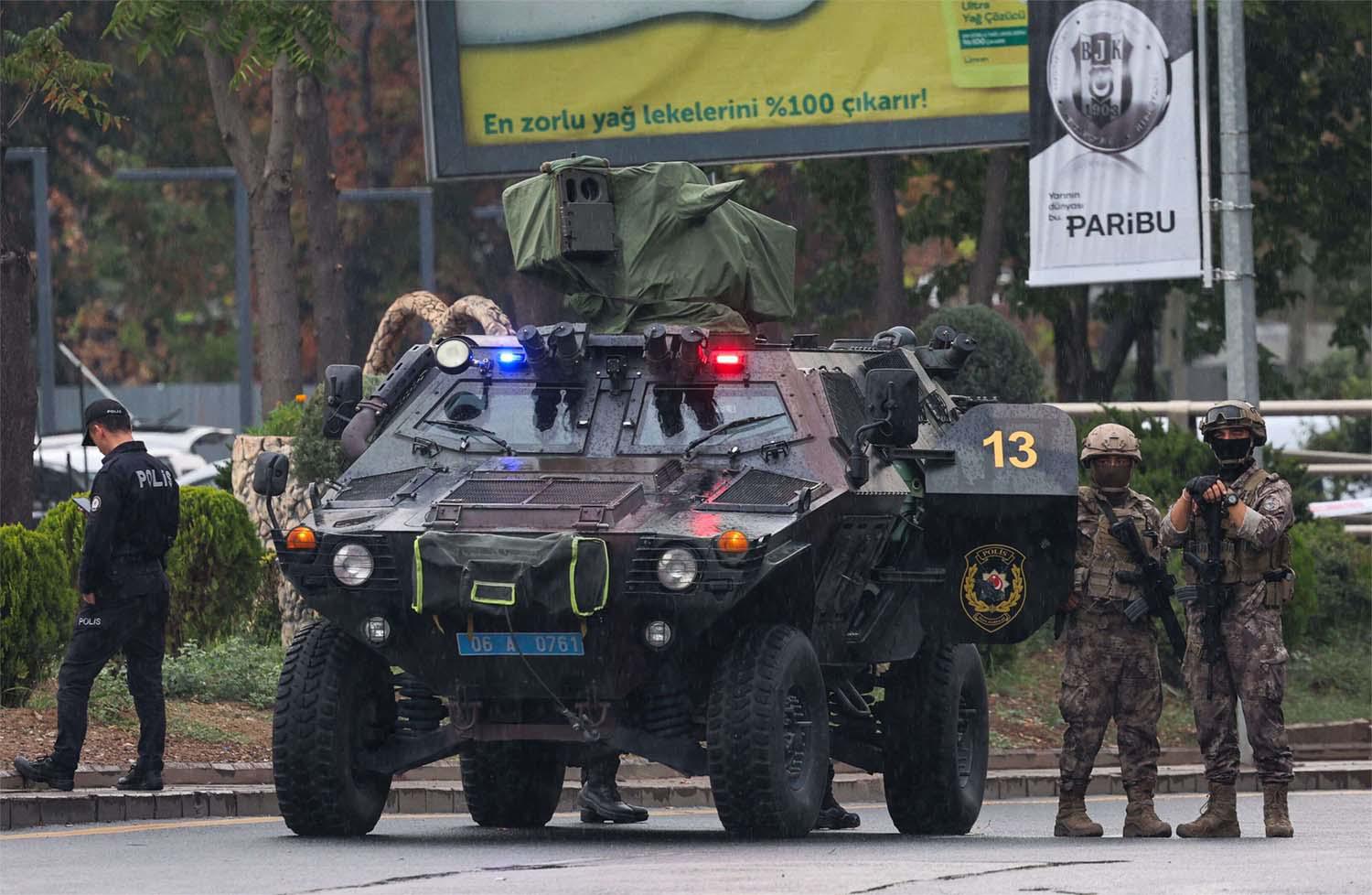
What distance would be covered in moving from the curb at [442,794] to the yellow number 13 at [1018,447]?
11.2 feet

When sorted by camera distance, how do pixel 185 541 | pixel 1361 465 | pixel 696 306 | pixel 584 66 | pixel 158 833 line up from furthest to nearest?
pixel 584 66 < pixel 1361 465 < pixel 185 541 < pixel 696 306 < pixel 158 833

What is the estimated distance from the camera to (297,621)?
19297 mm

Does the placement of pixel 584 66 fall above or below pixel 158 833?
above

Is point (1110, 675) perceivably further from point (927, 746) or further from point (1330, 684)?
point (1330, 684)

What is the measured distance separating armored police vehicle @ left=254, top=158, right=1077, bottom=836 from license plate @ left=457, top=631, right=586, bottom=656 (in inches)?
0.4

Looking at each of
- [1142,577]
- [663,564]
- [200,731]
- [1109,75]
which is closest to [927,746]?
[1142,577]

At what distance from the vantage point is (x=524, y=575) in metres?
11.0

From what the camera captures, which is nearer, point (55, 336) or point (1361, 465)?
point (1361, 465)

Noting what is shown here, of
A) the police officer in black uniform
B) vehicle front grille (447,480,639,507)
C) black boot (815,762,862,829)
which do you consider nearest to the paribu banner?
black boot (815,762,862,829)

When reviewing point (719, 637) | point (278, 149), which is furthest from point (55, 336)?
point (719, 637)

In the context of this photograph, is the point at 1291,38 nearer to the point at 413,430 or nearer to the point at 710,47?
the point at 710,47

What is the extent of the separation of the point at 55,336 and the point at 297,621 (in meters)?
35.2

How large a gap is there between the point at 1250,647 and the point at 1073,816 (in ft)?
3.72

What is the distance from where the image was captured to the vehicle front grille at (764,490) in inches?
455
